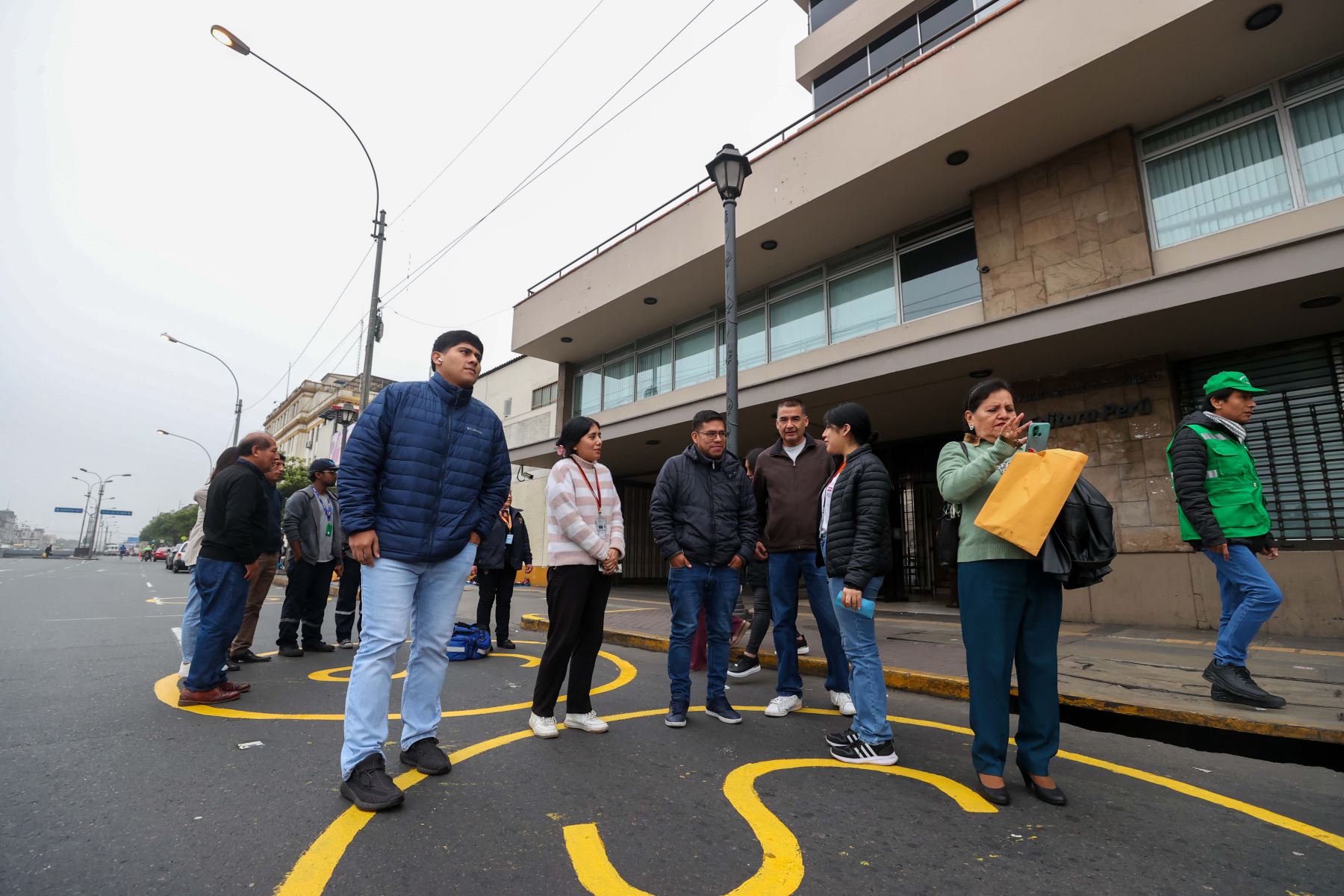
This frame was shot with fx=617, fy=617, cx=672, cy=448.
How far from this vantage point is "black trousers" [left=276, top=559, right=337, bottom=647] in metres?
6.15

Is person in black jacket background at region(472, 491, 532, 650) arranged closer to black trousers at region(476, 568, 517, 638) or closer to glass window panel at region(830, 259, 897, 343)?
black trousers at region(476, 568, 517, 638)

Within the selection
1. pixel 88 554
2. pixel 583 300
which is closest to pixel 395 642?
pixel 583 300

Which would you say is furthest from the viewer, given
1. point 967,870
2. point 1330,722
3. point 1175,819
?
point 1330,722

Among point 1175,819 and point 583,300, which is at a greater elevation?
point 583,300

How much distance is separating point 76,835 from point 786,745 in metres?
2.99

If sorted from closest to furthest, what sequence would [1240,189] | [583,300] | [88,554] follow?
[1240,189] → [583,300] → [88,554]

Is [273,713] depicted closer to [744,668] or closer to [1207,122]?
[744,668]

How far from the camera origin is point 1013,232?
9.37 metres

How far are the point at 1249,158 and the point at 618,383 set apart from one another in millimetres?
12779

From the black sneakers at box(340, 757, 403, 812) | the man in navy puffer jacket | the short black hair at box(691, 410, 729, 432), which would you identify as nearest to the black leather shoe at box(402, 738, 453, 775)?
the man in navy puffer jacket

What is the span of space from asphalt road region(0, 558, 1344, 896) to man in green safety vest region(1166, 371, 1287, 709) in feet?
2.89

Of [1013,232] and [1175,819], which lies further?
[1013,232]

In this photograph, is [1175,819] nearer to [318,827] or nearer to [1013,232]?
[318,827]

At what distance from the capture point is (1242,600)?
13.4 ft
